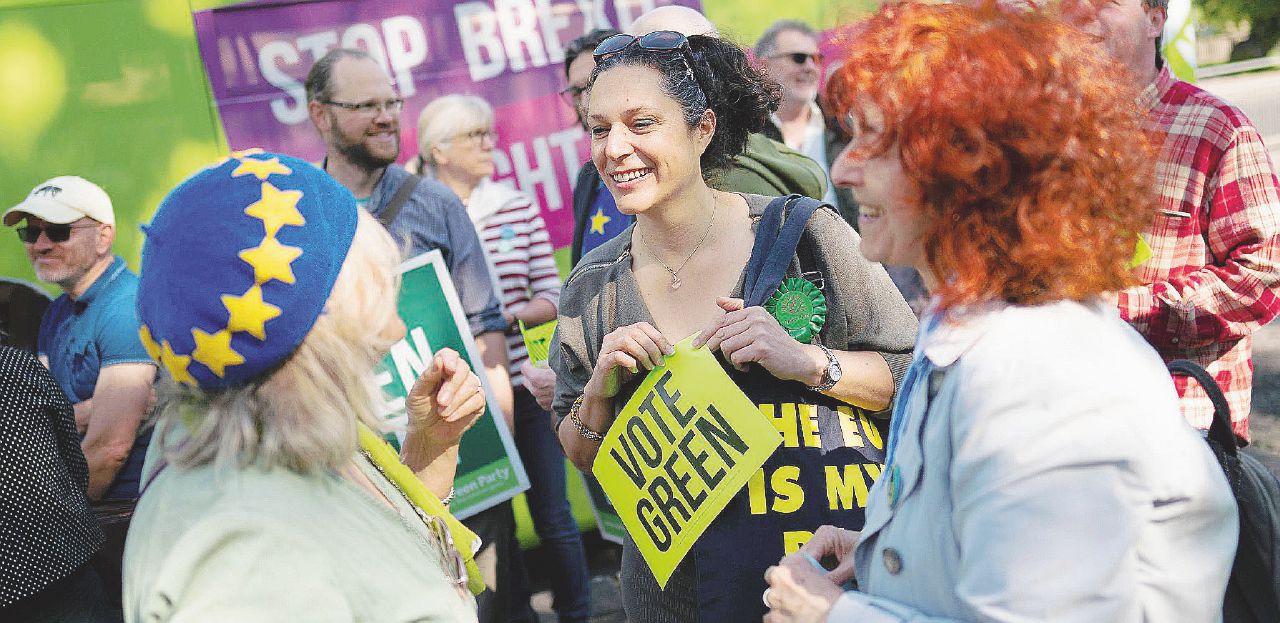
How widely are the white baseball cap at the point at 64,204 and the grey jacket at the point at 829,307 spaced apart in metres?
2.60

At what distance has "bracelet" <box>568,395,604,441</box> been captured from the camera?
2.41 m

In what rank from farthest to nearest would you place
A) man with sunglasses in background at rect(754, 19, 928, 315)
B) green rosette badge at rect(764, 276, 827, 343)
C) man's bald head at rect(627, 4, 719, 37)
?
man with sunglasses in background at rect(754, 19, 928, 315), man's bald head at rect(627, 4, 719, 37), green rosette badge at rect(764, 276, 827, 343)

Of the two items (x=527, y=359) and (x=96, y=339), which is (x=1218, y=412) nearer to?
(x=527, y=359)

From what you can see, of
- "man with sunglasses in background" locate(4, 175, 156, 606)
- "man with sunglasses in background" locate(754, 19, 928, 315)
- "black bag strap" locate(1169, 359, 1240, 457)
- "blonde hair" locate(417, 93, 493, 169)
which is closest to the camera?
"black bag strap" locate(1169, 359, 1240, 457)

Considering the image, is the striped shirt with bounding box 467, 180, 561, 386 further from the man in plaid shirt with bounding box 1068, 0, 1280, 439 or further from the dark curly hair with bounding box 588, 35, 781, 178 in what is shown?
the man in plaid shirt with bounding box 1068, 0, 1280, 439

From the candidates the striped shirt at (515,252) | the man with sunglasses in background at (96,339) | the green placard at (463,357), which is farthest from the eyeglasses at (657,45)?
the man with sunglasses in background at (96,339)

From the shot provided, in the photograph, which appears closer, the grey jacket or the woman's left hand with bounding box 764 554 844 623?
the woman's left hand with bounding box 764 554 844 623

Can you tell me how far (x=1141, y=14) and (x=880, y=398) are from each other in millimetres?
1318

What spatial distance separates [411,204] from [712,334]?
6.88 feet

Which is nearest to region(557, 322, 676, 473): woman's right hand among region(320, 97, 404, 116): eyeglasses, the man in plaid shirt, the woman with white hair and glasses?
the man in plaid shirt

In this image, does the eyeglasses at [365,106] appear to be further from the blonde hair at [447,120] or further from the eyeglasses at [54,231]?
the eyeglasses at [54,231]

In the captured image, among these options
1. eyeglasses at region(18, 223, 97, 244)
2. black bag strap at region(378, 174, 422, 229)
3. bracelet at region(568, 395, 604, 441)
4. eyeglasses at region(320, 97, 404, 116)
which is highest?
eyeglasses at region(320, 97, 404, 116)

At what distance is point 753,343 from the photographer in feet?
6.85

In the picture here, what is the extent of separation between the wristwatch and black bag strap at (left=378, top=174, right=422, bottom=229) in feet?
7.31
